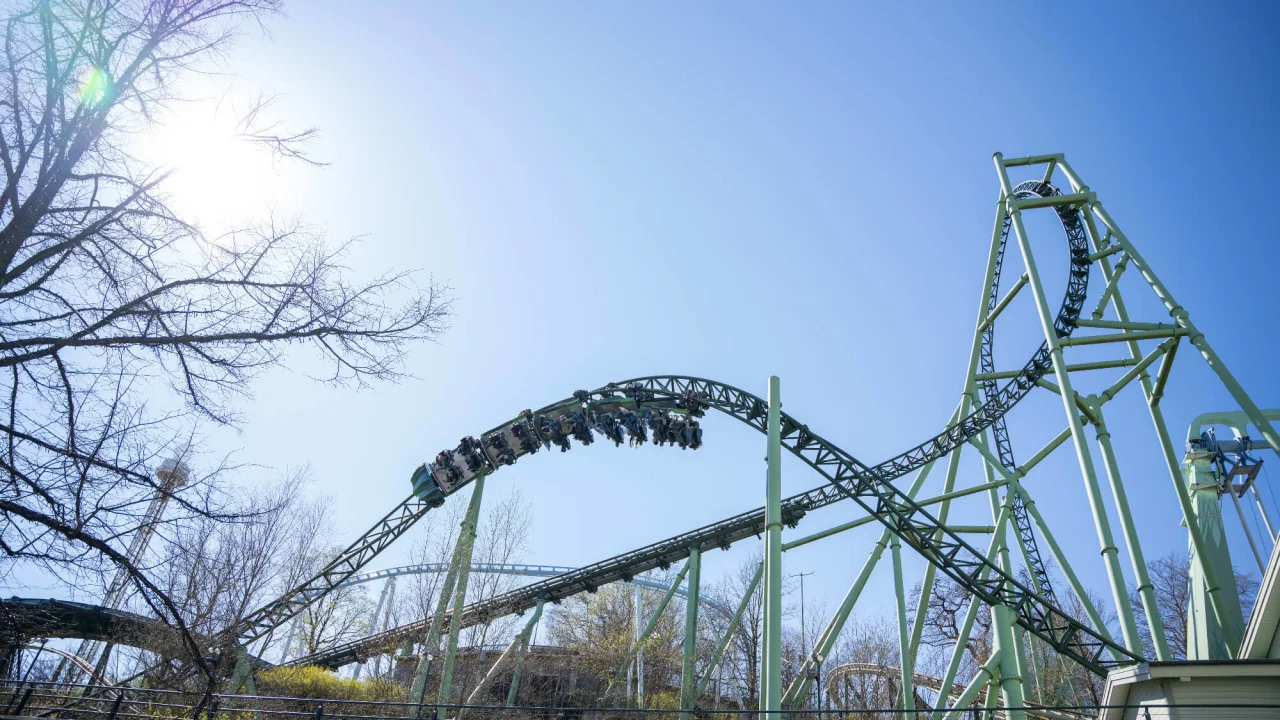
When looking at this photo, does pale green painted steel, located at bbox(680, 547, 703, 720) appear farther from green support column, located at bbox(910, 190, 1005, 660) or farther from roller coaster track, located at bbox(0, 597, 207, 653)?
roller coaster track, located at bbox(0, 597, 207, 653)

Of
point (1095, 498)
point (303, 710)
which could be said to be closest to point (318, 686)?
point (303, 710)

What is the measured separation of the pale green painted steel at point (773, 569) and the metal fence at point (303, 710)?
42 cm

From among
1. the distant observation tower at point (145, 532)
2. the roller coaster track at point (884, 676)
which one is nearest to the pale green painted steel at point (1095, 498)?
the distant observation tower at point (145, 532)

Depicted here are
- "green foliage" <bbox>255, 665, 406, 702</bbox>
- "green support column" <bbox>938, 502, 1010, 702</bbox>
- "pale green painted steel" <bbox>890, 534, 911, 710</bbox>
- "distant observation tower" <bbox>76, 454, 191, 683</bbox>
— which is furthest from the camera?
"green foliage" <bbox>255, 665, 406, 702</bbox>

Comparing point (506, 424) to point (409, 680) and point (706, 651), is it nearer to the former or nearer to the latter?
point (409, 680)

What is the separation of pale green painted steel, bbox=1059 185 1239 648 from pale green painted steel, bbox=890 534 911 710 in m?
4.05

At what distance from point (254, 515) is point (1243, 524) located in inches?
578

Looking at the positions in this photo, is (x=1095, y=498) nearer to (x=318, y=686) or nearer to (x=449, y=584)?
(x=449, y=584)

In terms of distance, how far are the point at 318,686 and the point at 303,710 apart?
2141 millimetres

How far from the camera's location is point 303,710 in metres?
15.5

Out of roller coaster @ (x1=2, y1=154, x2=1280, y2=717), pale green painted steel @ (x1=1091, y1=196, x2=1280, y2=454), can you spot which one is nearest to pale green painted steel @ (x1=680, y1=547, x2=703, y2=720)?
roller coaster @ (x1=2, y1=154, x2=1280, y2=717)

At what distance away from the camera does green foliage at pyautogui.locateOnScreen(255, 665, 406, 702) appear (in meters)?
17.0

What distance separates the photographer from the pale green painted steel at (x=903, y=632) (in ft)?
40.8

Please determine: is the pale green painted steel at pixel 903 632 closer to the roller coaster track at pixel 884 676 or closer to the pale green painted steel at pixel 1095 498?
the pale green painted steel at pixel 1095 498
